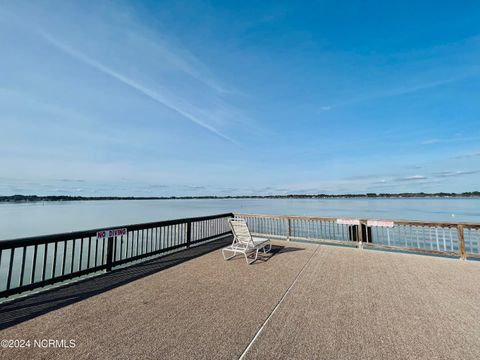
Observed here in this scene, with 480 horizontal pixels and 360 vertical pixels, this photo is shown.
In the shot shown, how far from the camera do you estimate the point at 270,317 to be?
250 centimetres

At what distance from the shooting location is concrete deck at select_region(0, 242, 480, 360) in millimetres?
1952

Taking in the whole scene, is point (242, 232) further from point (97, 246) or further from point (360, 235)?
point (360, 235)

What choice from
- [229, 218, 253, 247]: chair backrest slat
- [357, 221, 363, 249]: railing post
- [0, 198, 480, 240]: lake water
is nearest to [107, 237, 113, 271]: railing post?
[229, 218, 253, 247]: chair backrest slat

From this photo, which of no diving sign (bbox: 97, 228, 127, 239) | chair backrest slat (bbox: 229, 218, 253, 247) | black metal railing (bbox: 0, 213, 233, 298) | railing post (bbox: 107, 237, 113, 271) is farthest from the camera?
chair backrest slat (bbox: 229, 218, 253, 247)

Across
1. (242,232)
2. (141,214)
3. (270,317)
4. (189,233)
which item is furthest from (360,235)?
(141,214)

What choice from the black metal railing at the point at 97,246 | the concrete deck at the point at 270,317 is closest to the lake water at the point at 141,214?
the black metal railing at the point at 97,246

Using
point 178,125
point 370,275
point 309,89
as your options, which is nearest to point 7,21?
point 178,125

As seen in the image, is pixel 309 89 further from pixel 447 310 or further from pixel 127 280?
pixel 127 280

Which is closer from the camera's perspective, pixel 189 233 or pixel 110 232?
pixel 110 232

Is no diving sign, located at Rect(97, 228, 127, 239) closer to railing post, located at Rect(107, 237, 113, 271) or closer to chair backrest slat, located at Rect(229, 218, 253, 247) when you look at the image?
railing post, located at Rect(107, 237, 113, 271)

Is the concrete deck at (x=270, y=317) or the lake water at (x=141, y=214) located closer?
the concrete deck at (x=270, y=317)

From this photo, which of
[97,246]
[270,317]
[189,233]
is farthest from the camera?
[189,233]

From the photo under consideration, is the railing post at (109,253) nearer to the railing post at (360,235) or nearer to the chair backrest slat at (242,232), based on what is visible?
the chair backrest slat at (242,232)

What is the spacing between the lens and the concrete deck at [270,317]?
1952mm
